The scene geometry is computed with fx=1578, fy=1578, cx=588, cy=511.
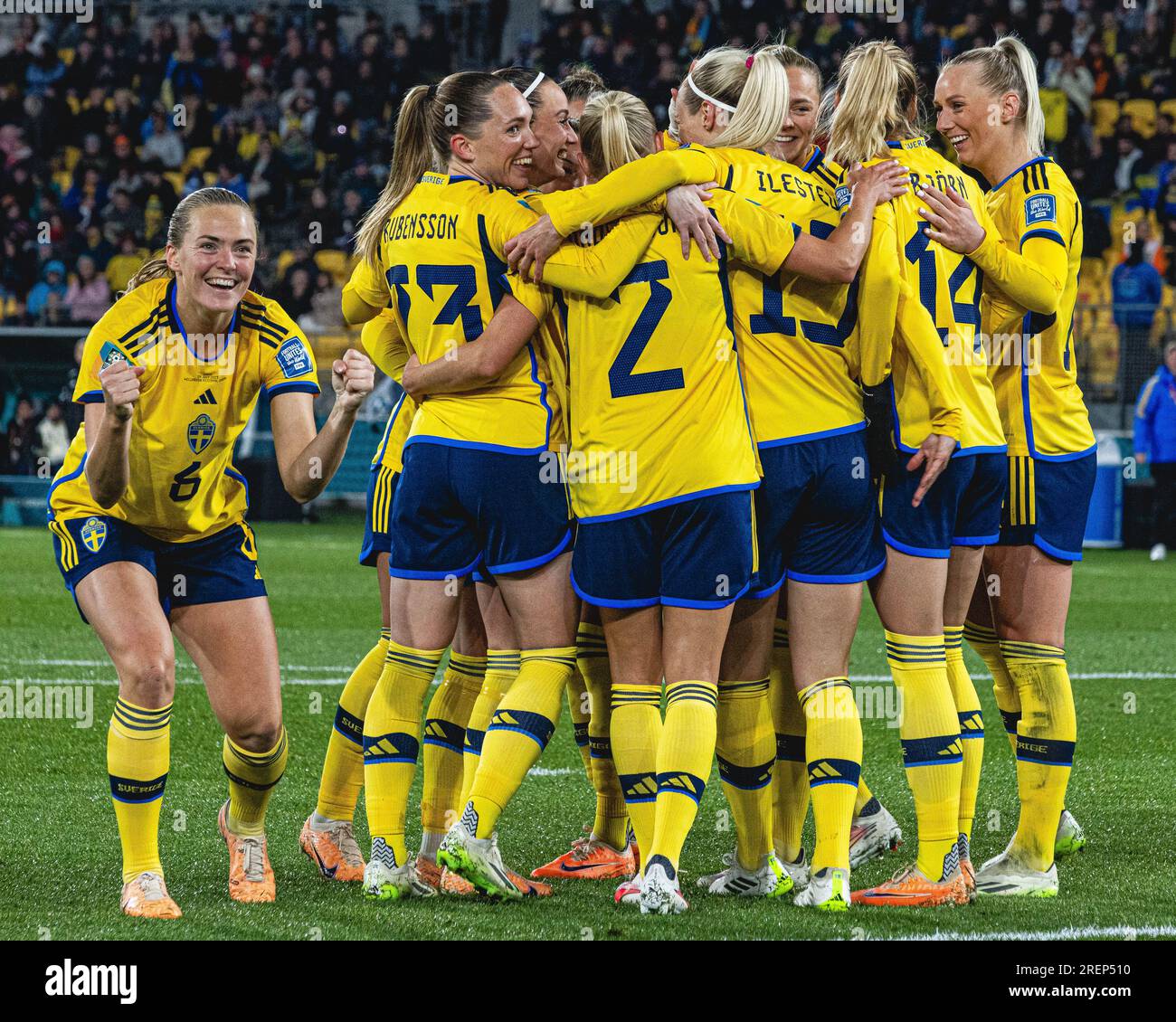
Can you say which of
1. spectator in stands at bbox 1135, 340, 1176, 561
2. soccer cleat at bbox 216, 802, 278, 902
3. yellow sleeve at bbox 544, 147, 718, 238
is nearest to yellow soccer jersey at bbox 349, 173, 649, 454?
yellow sleeve at bbox 544, 147, 718, 238

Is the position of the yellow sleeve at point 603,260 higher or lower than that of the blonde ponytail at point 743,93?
lower

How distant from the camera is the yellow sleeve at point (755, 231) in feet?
13.3

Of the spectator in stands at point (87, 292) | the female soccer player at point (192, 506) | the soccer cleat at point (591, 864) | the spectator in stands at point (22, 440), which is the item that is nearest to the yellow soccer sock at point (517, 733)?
the soccer cleat at point (591, 864)

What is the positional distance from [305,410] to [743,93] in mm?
1506

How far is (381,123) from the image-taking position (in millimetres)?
22469

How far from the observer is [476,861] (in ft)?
13.3

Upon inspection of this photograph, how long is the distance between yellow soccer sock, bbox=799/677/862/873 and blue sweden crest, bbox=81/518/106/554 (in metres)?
1.98

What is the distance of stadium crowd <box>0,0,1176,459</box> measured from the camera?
19766mm

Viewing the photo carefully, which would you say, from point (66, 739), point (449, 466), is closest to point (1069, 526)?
point (449, 466)

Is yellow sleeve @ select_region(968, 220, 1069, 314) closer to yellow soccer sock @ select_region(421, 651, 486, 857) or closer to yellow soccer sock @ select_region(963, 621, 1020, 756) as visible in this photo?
yellow soccer sock @ select_region(963, 621, 1020, 756)

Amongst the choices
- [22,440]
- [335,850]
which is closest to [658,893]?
[335,850]

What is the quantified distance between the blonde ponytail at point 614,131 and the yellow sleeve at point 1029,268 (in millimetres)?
985

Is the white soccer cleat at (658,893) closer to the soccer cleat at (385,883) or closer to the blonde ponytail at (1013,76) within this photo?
the soccer cleat at (385,883)

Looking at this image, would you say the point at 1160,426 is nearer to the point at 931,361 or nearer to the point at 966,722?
the point at 966,722
